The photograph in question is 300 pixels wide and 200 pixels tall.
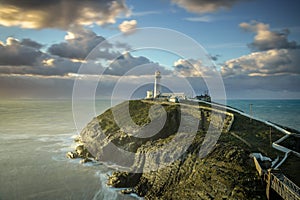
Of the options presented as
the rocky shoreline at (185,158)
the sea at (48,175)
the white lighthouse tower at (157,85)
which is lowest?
the sea at (48,175)

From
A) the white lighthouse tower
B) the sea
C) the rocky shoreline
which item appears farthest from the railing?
Result: the white lighthouse tower

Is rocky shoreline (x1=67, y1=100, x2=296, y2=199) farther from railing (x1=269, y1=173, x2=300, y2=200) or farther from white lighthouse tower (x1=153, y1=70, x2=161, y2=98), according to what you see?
white lighthouse tower (x1=153, y1=70, x2=161, y2=98)

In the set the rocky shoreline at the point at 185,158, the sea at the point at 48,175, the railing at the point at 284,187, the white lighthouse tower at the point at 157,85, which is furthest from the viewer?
the white lighthouse tower at the point at 157,85

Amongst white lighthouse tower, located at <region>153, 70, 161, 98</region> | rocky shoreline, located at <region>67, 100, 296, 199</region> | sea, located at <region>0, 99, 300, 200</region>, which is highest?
white lighthouse tower, located at <region>153, 70, 161, 98</region>

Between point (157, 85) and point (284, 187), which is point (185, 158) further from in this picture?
point (157, 85)

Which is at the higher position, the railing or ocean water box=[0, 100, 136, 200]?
the railing

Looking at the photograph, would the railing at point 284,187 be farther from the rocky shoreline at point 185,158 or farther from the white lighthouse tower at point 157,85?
the white lighthouse tower at point 157,85

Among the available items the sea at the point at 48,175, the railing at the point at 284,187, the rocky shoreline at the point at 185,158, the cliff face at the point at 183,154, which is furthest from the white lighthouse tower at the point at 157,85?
the railing at the point at 284,187

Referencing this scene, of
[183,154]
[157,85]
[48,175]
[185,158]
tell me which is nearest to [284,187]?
[185,158]

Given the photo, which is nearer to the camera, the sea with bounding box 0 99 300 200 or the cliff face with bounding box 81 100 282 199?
the cliff face with bounding box 81 100 282 199
